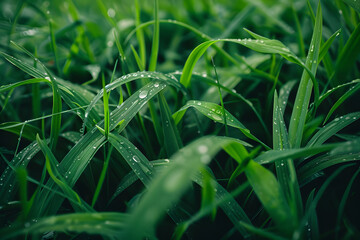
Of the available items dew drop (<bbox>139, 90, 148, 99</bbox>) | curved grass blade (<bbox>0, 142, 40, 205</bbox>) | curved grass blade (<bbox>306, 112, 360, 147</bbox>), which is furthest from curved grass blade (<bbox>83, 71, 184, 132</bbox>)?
curved grass blade (<bbox>306, 112, 360, 147</bbox>)

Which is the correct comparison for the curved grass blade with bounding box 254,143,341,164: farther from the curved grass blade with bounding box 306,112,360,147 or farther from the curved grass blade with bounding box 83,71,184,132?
the curved grass blade with bounding box 83,71,184,132

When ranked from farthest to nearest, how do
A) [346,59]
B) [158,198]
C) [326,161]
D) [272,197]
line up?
[346,59]
[326,161]
[272,197]
[158,198]

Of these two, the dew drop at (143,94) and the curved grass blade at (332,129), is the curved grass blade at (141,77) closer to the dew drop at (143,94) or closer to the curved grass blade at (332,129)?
the dew drop at (143,94)

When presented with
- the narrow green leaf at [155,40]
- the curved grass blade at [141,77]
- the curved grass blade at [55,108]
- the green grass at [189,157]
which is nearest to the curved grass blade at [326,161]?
Result: the green grass at [189,157]

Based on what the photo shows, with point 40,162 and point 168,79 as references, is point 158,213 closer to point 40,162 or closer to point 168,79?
point 168,79

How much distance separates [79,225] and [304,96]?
626 millimetres

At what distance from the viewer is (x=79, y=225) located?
44cm

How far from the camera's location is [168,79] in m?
0.70

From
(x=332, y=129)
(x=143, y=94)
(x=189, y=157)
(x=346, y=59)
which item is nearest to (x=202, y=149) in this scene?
(x=189, y=157)

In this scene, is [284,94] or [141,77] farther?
[284,94]

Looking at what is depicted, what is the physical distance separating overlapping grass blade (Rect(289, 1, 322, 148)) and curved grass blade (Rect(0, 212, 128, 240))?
1.52ft

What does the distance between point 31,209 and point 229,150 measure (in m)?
0.48

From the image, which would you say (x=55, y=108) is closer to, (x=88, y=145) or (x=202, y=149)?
(x=88, y=145)

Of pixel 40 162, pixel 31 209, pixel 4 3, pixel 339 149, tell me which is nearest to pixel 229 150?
pixel 339 149
